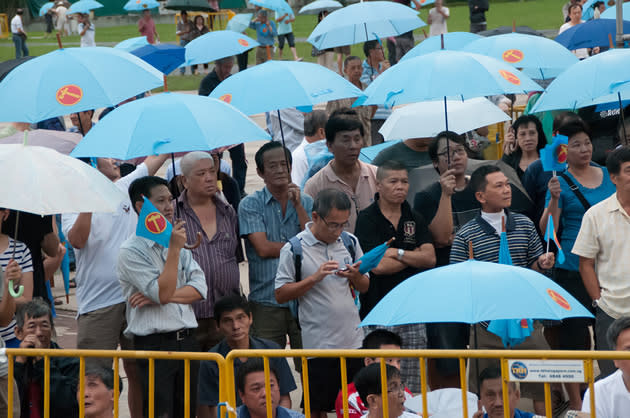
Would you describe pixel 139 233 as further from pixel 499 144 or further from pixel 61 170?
pixel 499 144

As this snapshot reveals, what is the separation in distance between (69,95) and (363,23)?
4.72 m

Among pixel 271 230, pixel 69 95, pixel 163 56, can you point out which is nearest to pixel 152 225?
pixel 271 230

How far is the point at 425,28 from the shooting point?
100ft

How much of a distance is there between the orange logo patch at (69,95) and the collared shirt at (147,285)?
141 centimetres

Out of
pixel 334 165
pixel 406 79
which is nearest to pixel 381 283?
pixel 334 165

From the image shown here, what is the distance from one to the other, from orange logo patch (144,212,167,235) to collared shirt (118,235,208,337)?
291mm

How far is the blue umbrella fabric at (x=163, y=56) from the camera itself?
10.5 metres

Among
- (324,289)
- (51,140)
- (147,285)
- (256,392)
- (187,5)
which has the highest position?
(187,5)

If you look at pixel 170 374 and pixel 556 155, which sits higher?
pixel 556 155

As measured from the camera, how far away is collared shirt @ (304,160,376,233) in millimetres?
7121

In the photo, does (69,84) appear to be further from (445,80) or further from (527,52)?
(527,52)

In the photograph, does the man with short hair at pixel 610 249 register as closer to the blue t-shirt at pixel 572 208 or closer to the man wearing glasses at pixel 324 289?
the blue t-shirt at pixel 572 208

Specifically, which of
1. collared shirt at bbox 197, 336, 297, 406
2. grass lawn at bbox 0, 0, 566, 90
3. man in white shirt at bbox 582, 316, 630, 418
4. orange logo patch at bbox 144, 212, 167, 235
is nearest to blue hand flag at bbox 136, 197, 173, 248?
orange logo patch at bbox 144, 212, 167, 235

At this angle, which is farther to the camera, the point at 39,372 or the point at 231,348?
the point at 231,348
